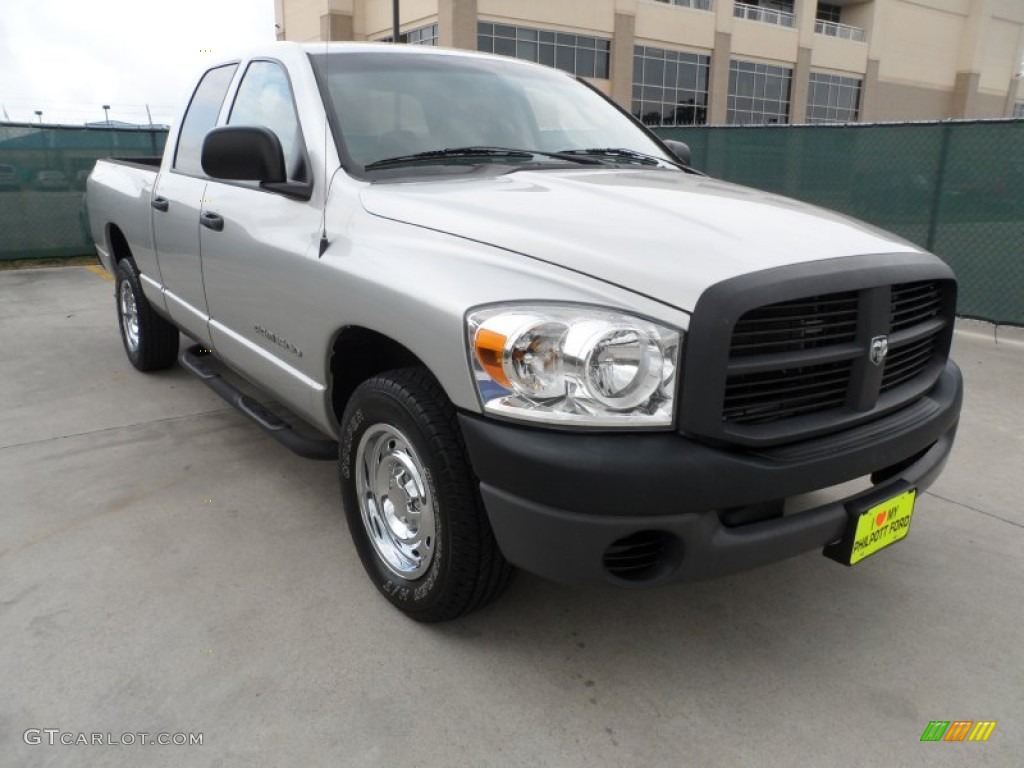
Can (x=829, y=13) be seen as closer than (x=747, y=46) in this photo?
No

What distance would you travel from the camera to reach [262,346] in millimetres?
3287

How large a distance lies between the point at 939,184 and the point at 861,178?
3.19 feet

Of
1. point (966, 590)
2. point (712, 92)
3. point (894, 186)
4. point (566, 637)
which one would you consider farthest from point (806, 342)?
point (712, 92)

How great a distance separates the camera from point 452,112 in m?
3.21

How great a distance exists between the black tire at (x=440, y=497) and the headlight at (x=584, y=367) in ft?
0.97

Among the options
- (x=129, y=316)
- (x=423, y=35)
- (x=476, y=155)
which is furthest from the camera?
(x=423, y=35)

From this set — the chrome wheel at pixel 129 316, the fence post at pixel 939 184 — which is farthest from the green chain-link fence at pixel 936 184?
the chrome wheel at pixel 129 316

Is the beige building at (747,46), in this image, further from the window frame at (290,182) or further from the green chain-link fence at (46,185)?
the window frame at (290,182)

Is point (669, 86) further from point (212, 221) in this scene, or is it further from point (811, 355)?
point (811, 355)

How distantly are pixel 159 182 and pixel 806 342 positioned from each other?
145 inches

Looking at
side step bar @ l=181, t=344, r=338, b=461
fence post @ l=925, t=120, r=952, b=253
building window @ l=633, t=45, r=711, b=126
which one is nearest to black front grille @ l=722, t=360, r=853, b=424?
side step bar @ l=181, t=344, r=338, b=461

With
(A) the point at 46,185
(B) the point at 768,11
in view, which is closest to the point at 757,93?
(B) the point at 768,11

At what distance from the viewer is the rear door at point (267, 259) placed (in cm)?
289

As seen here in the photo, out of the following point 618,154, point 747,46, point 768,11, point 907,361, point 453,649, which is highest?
point 768,11
